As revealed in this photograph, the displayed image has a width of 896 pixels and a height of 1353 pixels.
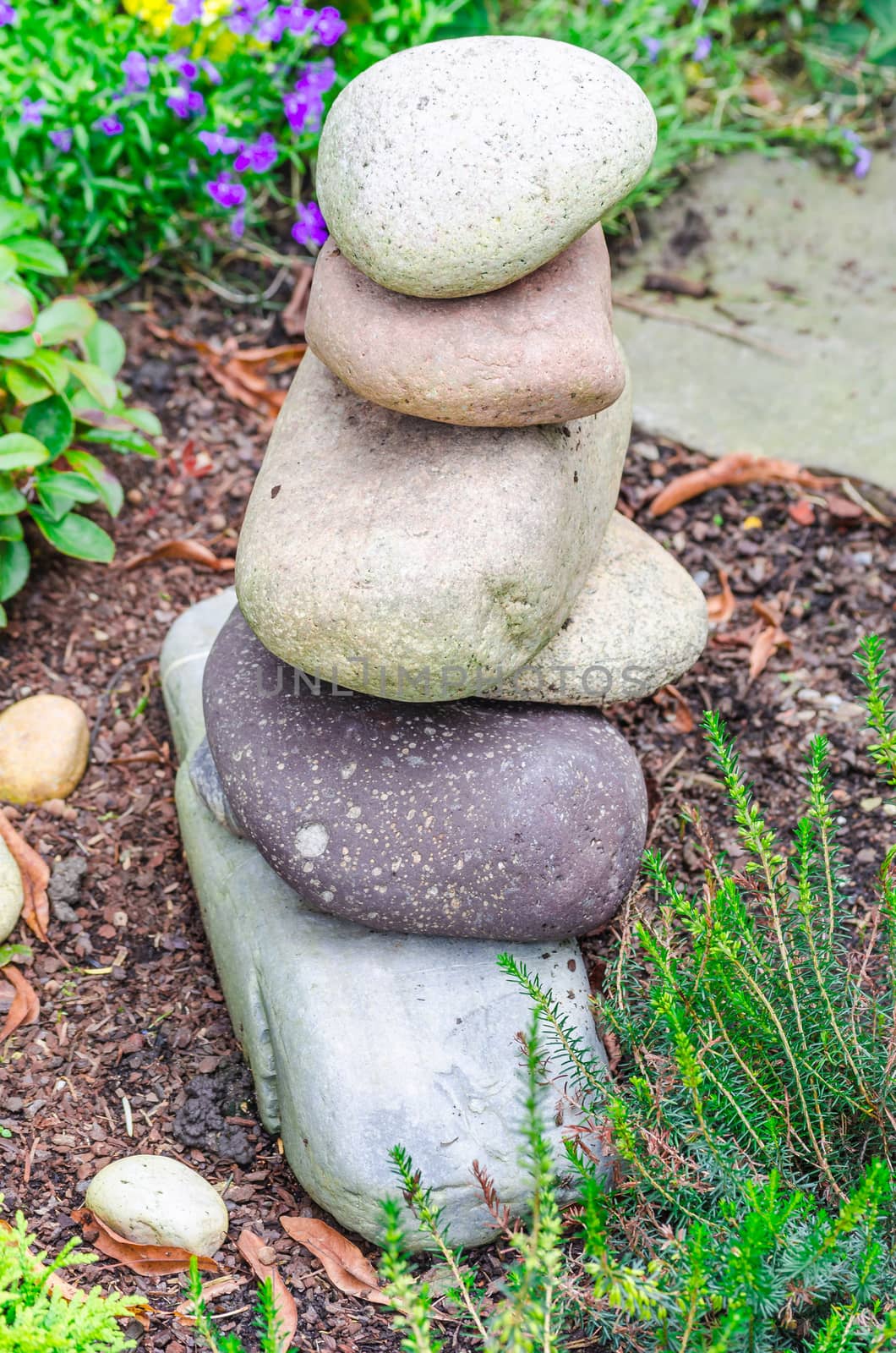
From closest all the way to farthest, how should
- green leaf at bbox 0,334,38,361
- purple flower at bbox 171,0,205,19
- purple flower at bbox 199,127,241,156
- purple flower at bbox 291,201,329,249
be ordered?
green leaf at bbox 0,334,38,361
purple flower at bbox 171,0,205,19
purple flower at bbox 199,127,241,156
purple flower at bbox 291,201,329,249

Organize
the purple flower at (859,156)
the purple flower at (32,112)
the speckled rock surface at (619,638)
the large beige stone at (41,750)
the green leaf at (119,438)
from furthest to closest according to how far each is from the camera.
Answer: the purple flower at (859,156)
the purple flower at (32,112)
the green leaf at (119,438)
the large beige stone at (41,750)
the speckled rock surface at (619,638)

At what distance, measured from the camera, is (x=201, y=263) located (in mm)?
4297

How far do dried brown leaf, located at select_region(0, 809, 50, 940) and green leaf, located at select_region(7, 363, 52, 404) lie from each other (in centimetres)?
105

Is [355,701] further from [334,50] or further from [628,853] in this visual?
[334,50]

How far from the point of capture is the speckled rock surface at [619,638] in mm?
2689

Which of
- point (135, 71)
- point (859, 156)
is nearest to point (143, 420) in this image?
point (135, 71)

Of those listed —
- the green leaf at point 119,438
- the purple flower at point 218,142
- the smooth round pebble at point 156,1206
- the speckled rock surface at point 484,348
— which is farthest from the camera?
the purple flower at point 218,142

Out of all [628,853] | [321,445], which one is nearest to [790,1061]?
[628,853]

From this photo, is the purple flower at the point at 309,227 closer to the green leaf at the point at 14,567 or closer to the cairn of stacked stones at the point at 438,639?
the green leaf at the point at 14,567

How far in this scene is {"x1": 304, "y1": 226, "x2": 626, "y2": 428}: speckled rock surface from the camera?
7.31 feet

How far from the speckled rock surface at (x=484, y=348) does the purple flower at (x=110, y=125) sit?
184 cm

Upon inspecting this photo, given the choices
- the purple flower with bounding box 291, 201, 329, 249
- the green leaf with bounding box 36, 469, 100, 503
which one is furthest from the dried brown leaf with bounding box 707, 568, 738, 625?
the green leaf with bounding box 36, 469, 100, 503

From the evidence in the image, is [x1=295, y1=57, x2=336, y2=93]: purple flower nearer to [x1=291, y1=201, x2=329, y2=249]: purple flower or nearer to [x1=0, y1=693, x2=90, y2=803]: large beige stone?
[x1=291, y1=201, x2=329, y2=249]: purple flower

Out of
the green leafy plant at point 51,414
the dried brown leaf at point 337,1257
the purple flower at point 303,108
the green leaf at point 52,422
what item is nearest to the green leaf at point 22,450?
the green leafy plant at point 51,414
